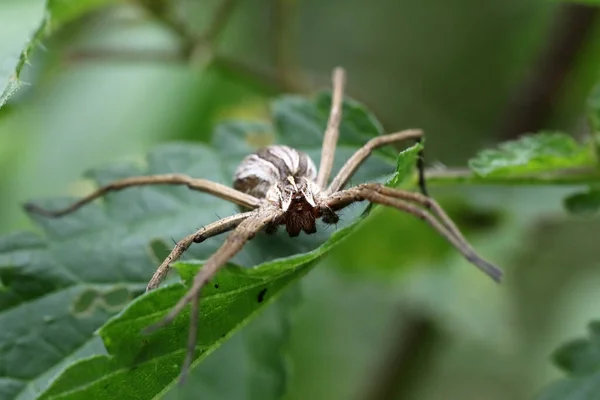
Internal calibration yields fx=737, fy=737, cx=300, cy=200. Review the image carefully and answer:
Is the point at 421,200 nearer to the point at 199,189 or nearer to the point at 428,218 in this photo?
the point at 428,218

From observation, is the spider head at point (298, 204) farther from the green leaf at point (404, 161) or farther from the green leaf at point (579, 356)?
the green leaf at point (579, 356)

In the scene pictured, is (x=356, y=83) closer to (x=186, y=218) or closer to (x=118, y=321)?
(x=186, y=218)

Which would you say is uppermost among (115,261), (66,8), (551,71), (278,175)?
(551,71)

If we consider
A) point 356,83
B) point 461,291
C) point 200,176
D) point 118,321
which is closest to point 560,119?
point 461,291

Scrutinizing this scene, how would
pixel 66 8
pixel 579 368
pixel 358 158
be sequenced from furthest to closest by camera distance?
pixel 66 8
pixel 358 158
pixel 579 368

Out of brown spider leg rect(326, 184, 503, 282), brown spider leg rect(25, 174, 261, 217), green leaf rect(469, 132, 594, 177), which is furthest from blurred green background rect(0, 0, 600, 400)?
brown spider leg rect(326, 184, 503, 282)

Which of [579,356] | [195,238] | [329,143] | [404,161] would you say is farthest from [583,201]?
[195,238]

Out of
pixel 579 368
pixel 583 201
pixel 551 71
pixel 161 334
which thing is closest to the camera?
pixel 161 334

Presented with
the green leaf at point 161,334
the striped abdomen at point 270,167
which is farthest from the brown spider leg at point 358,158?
the green leaf at point 161,334
